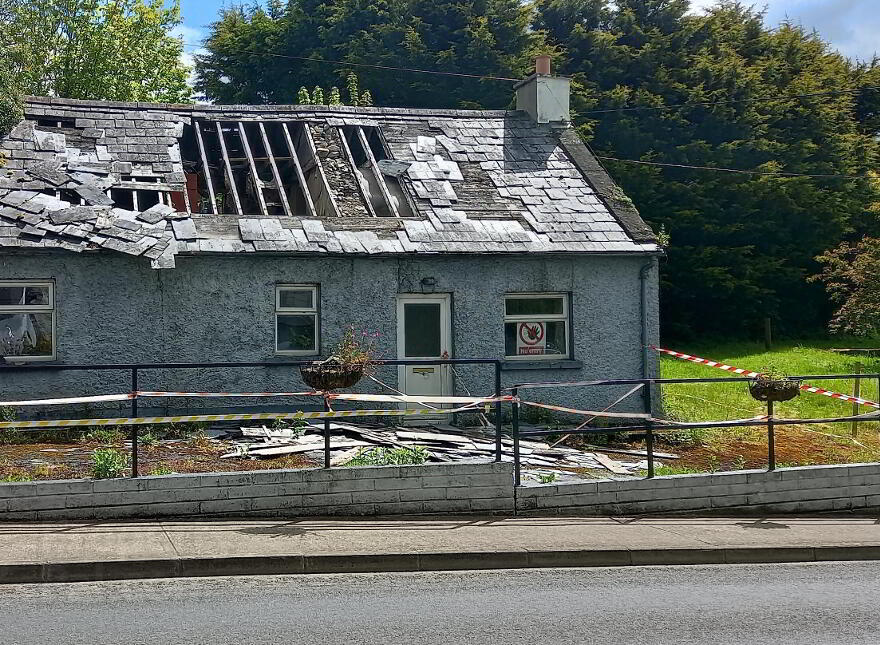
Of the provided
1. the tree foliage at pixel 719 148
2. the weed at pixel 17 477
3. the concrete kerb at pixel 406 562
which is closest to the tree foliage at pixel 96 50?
the tree foliage at pixel 719 148

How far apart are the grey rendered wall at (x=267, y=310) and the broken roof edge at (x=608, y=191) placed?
54 cm

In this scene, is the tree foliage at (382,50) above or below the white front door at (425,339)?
above

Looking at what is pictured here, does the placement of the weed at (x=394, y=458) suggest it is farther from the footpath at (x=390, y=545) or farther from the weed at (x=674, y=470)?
the weed at (x=674, y=470)

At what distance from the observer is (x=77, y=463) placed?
11.5 metres

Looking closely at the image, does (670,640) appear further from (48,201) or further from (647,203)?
(647,203)

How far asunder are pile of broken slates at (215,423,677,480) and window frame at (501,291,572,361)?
2230mm

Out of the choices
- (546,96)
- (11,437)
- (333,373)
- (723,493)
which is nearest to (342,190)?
(546,96)

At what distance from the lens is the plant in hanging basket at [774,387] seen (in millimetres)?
11680

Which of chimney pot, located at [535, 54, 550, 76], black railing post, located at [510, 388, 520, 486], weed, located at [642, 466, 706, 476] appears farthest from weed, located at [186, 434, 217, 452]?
chimney pot, located at [535, 54, 550, 76]

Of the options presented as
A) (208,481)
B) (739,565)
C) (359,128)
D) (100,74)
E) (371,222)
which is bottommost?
(739,565)

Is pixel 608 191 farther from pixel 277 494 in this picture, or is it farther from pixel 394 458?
pixel 277 494

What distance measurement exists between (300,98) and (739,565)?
2289 centimetres

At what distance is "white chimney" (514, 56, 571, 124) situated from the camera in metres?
20.8

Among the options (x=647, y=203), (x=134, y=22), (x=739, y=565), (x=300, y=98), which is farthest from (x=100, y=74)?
(x=739, y=565)
